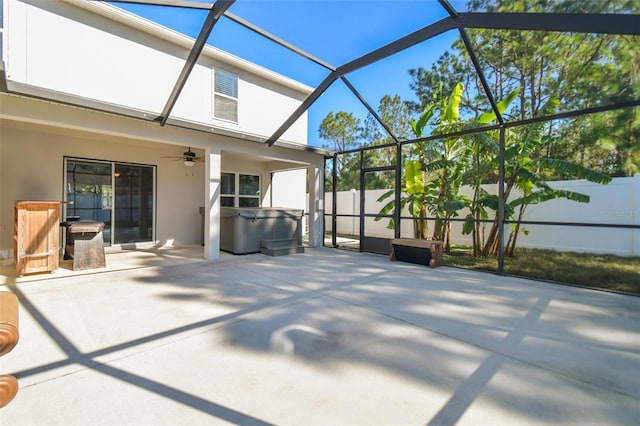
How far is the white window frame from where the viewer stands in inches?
334

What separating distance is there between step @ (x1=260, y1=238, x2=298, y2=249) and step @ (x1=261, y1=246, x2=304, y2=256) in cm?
13

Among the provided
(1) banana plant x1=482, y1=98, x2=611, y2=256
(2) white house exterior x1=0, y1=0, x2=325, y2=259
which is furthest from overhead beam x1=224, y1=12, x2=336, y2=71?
(1) banana plant x1=482, y1=98, x2=611, y2=256

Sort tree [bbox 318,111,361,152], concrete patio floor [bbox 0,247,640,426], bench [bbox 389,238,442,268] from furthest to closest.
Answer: tree [bbox 318,111,361,152], bench [bbox 389,238,442,268], concrete patio floor [bbox 0,247,640,426]

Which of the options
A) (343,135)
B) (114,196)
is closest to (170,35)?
(114,196)

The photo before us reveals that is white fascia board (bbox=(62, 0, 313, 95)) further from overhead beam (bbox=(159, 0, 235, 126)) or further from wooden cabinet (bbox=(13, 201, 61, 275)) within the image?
wooden cabinet (bbox=(13, 201, 61, 275))

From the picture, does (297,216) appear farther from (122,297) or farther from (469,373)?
(469,373)

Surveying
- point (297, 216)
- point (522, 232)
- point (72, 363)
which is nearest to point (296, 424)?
point (72, 363)

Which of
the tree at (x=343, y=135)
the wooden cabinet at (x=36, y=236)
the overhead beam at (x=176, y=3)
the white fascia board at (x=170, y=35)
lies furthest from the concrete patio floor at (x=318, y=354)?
the tree at (x=343, y=135)

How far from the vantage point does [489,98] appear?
18.1 ft

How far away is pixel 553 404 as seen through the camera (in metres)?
2.01

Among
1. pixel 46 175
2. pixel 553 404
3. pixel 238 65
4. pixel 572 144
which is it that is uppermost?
pixel 238 65

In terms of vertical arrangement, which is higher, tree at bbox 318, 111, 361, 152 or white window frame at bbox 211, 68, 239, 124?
tree at bbox 318, 111, 361, 152

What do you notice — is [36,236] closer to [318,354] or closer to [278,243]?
[278,243]

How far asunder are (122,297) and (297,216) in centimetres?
526
